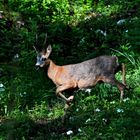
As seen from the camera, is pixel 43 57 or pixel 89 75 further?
pixel 43 57

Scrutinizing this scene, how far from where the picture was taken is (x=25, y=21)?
12.3m

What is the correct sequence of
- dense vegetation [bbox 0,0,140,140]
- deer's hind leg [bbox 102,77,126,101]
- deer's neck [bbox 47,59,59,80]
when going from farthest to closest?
deer's neck [bbox 47,59,59,80], deer's hind leg [bbox 102,77,126,101], dense vegetation [bbox 0,0,140,140]

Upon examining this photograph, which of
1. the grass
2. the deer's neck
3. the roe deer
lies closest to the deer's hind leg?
the roe deer

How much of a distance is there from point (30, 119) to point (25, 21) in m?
5.08

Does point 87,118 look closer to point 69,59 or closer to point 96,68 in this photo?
point 96,68

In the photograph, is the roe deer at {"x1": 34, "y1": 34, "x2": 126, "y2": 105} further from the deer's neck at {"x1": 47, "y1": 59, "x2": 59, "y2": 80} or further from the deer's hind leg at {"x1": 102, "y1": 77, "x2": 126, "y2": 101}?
the deer's neck at {"x1": 47, "y1": 59, "x2": 59, "y2": 80}

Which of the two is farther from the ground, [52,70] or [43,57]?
[43,57]

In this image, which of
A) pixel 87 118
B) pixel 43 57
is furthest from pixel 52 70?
pixel 87 118

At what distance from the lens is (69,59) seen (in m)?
10.6

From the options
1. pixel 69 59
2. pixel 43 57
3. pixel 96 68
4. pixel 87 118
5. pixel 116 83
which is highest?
pixel 43 57

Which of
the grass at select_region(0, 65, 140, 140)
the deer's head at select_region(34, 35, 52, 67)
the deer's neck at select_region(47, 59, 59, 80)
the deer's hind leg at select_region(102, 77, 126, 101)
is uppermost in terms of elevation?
the deer's head at select_region(34, 35, 52, 67)

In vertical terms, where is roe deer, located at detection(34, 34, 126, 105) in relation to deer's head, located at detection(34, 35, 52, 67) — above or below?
below

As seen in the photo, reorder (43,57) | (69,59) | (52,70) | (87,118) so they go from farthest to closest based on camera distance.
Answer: (69,59), (52,70), (43,57), (87,118)

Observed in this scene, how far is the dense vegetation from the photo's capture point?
692 centimetres
